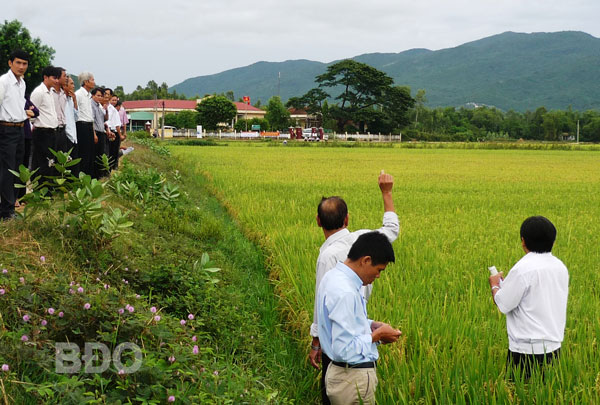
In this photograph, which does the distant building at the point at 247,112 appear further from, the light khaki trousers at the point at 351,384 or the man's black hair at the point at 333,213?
the light khaki trousers at the point at 351,384

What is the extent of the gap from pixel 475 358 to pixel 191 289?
1.98m

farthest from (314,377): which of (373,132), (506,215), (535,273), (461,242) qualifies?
(373,132)

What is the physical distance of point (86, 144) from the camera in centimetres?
862

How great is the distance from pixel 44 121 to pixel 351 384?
551 cm

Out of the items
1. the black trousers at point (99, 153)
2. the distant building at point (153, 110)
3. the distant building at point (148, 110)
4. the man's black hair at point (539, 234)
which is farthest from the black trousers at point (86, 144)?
the distant building at point (148, 110)

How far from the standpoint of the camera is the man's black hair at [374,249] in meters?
2.58

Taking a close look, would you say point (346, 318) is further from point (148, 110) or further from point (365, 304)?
point (148, 110)

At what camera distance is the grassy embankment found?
2.46 m

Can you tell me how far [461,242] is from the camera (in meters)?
6.67

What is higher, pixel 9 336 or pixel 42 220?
pixel 42 220

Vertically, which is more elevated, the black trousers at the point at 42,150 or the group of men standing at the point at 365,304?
the black trousers at the point at 42,150

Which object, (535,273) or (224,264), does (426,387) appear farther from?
(224,264)

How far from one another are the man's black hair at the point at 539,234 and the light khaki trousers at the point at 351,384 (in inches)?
42.3

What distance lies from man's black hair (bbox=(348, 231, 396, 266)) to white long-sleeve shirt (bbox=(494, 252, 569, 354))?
804 millimetres
